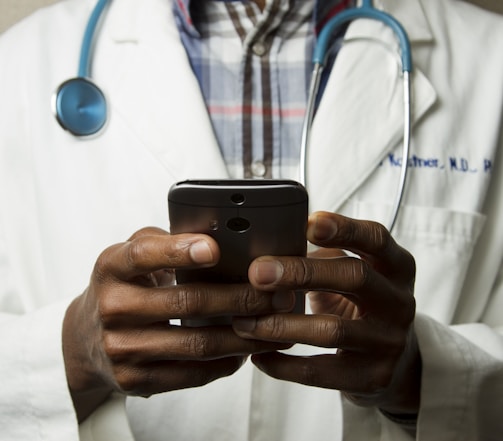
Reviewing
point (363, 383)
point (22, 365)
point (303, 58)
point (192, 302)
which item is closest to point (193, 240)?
point (192, 302)

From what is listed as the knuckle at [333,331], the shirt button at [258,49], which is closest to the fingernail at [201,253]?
the knuckle at [333,331]

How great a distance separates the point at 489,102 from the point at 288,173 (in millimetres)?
268

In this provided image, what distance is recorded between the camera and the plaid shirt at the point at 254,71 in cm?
67

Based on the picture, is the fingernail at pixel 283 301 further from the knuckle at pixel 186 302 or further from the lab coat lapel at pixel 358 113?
the lab coat lapel at pixel 358 113

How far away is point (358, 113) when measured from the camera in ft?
2.25

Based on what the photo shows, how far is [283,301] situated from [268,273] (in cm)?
4

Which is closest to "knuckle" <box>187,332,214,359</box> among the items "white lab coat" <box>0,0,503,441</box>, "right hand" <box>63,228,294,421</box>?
"right hand" <box>63,228,294,421</box>

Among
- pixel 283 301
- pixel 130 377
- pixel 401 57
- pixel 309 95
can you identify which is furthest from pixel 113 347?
pixel 401 57

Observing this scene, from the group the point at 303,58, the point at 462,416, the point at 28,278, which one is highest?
the point at 303,58

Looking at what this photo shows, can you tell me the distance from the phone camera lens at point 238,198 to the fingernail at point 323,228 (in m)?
0.05

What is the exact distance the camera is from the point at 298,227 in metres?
0.40

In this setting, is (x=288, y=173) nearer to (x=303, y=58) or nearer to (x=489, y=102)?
(x=303, y=58)

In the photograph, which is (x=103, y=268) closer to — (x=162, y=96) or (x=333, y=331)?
(x=333, y=331)

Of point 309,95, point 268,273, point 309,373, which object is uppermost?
point 309,95
